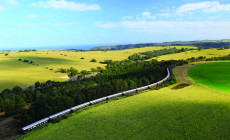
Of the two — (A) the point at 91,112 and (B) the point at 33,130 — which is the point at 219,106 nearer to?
(A) the point at 91,112

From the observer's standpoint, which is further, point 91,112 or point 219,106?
point 91,112

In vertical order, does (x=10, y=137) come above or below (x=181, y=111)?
below

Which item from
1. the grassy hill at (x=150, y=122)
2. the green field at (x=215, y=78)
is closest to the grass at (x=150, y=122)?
the grassy hill at (x=150, y=122)

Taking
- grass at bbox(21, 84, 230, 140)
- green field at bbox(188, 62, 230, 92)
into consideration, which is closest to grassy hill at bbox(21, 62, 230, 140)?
grass at bbox(21, 84, 230, 140)

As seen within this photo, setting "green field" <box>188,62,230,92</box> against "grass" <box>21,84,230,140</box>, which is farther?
"green field" <box>188,62,230,92</box>

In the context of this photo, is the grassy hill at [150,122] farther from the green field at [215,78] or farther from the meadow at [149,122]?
the green field at [215,78]

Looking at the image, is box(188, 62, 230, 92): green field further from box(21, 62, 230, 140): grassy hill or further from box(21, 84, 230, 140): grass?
box(21, 62, 230, 140): grassy hill

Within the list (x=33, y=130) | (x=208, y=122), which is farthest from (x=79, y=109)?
(x=208, y=122)

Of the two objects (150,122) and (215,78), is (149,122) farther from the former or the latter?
(215,78)
